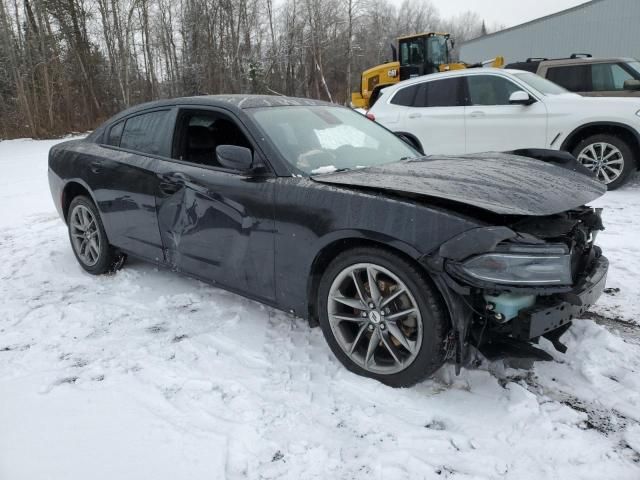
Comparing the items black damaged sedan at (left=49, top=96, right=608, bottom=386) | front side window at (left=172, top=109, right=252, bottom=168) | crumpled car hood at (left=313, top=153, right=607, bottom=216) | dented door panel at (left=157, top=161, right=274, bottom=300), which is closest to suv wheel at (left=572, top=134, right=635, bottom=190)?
black damaged sedan at (left=49, top=96, right=608, bottom=386)

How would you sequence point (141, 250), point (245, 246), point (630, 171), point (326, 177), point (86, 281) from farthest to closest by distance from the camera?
point (630, 171) < point (86, 281) < point (141, 250) < point (245, 246) < point (326, 177)

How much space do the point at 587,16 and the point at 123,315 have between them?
32.4 m

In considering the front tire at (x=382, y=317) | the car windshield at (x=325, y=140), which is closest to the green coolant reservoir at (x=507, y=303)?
the front tire at (x=382, y=317)

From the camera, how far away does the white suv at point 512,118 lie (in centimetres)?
637

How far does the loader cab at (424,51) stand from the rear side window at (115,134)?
14089mm

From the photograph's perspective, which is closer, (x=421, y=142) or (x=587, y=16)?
(x=421, y=142)

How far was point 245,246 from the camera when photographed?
297cm

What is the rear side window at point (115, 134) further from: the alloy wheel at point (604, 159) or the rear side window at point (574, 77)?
the rear side window at point (574, 77)

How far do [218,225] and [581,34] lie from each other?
32201 mm

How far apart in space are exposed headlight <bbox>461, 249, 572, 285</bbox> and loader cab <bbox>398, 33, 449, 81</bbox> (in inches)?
620

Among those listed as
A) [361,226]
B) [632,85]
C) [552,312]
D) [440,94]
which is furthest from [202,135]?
[632,85]

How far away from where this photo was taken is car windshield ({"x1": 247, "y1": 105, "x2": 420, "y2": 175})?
301cm

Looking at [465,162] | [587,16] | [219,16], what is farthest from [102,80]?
[465,162]

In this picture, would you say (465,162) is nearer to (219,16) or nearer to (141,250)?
(141,250)
